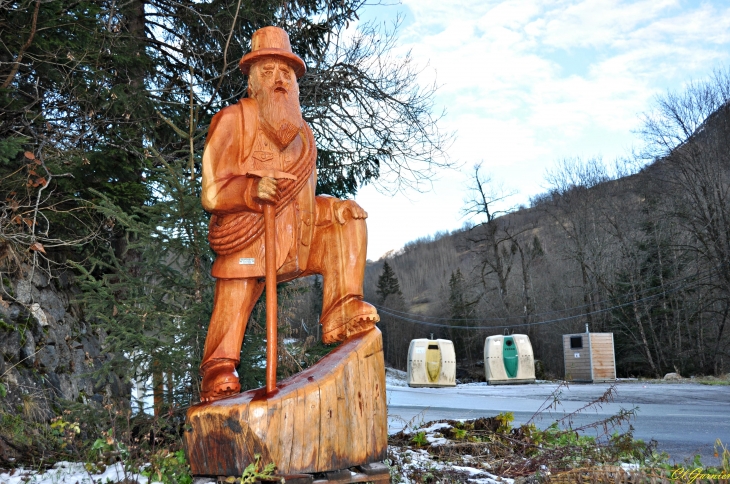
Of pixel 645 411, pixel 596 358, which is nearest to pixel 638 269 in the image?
pixel 596 358

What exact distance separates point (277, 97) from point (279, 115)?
0.41 feet

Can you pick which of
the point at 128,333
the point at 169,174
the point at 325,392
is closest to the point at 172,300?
the point at 128,333

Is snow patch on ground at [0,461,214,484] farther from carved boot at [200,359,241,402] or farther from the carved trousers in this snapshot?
the carved trousers

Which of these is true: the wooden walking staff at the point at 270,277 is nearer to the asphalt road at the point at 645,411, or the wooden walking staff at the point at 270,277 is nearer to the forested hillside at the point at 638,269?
the asphalt road at the point at 645,411

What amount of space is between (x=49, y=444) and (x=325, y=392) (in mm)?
3077

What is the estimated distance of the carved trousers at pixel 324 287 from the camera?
3463 mm

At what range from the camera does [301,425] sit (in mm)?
2980

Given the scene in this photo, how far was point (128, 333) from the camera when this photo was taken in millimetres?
4410

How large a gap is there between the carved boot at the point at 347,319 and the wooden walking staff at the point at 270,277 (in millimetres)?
447

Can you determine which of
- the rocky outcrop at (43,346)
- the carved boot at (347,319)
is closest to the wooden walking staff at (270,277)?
the carved boot at (347,319)

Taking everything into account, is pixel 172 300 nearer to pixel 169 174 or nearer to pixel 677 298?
pixel 169 174

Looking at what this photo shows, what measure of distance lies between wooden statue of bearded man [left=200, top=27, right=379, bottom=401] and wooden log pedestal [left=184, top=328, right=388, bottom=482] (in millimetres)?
313

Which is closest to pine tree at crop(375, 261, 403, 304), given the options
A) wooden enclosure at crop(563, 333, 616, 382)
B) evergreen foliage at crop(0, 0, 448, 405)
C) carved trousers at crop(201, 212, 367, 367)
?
wooden enclosure at crop(563, 333, 616, 382)

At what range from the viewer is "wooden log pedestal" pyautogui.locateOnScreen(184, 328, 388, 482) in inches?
115
